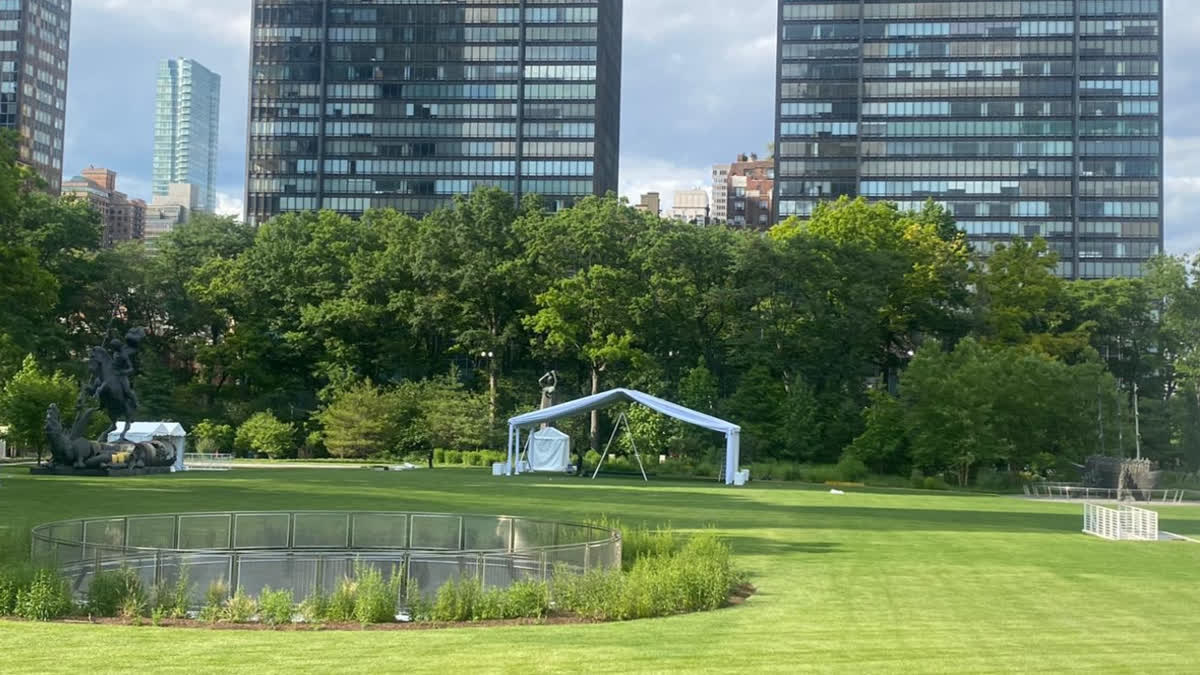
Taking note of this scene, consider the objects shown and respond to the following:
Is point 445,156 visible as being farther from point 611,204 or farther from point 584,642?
point 584,642

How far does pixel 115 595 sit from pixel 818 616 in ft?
27.7

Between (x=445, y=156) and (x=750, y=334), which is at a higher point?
(x=445, y=156)

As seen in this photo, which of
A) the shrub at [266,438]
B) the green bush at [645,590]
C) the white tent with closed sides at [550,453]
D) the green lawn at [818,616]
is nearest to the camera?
the green lawn at [818,616]

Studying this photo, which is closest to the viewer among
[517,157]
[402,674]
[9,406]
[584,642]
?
[402,674]

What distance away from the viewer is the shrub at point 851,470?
2211 inches

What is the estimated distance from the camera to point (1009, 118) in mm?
134750

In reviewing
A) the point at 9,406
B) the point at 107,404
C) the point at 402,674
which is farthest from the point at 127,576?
the point at 9,406

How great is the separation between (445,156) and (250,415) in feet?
224

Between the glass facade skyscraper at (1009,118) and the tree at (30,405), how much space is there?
314 feet

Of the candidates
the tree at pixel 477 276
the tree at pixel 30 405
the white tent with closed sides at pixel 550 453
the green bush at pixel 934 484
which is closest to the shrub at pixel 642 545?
the green bush at pixel 934 484

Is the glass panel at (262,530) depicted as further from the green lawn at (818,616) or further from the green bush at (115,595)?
the green lawn at (818,616)

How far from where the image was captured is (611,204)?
75.8 metres

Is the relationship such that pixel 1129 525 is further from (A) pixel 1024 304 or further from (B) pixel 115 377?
(A) pixel 1024 304

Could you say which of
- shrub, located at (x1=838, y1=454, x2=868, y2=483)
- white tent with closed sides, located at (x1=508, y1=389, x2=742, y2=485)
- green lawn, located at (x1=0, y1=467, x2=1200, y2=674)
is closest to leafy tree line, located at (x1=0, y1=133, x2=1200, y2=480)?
shrub, located at (x1=838, y1=454, x2=868, y2=483)
